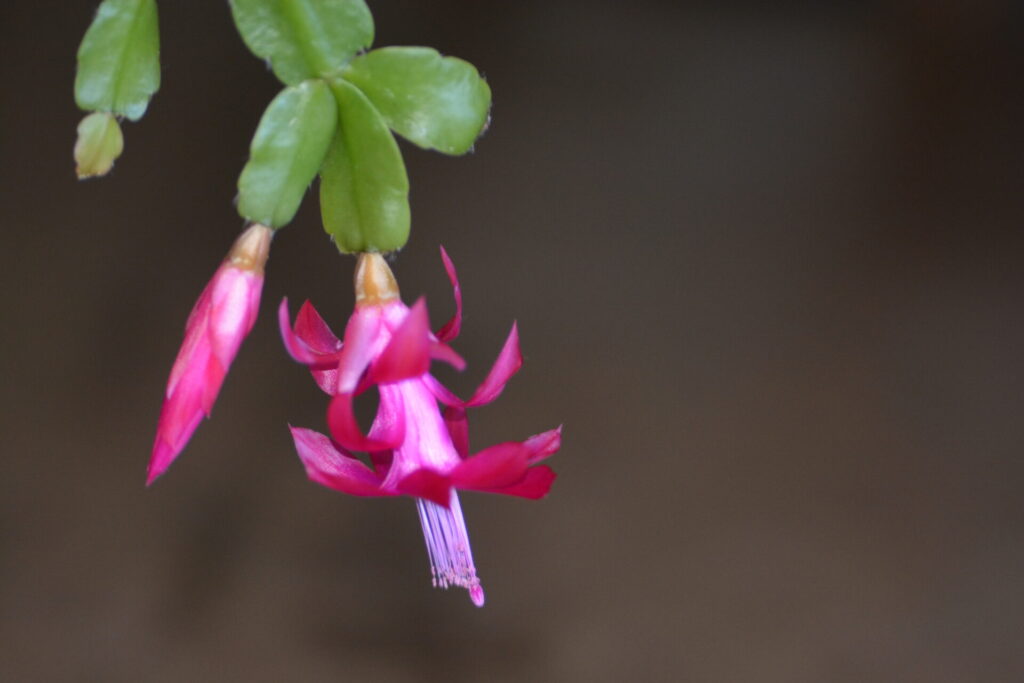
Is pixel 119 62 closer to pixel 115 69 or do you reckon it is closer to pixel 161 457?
pixel 115 69

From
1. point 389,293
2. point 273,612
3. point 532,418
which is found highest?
point 389,293

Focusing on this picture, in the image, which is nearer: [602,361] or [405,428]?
[405,428]

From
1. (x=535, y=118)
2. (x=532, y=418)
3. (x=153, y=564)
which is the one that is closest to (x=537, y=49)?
(x=535, y=118)

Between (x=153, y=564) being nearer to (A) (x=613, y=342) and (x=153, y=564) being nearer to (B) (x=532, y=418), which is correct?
(B) (x=532, y=418)

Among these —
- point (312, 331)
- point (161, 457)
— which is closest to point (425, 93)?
point (312, 331)

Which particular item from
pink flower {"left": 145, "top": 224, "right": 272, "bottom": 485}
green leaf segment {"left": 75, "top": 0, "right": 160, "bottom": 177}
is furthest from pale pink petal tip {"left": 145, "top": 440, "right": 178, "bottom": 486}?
green leaf segment {"left": 75, "top": 0, "right": 160, "bottom": 177}

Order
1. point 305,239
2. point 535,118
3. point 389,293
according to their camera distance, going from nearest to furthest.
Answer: point 389,293 < point 305,239 < point 535,118

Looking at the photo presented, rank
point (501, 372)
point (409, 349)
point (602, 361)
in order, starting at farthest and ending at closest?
point (602, 361) → point (501, 372) → point (409, 349)
